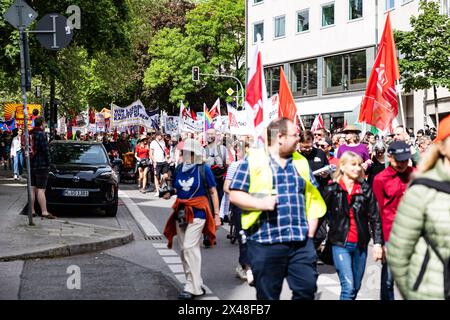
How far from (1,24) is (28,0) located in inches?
63.9

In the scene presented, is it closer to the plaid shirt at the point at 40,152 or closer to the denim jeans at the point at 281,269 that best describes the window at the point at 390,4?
the plaid shirt at the point at 40,152

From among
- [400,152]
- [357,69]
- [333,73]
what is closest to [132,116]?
[357,69]

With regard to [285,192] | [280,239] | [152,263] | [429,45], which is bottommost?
[152,263]

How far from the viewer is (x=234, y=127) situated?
20.8 metres

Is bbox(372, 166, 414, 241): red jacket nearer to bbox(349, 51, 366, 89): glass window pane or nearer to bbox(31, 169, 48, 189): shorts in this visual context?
bbox(31, 169, 48, 189): shorts

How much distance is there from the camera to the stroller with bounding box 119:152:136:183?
27.1 metres

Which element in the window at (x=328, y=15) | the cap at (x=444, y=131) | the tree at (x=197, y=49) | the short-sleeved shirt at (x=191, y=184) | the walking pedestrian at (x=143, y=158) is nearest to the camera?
the cap at (x=444, y=131)

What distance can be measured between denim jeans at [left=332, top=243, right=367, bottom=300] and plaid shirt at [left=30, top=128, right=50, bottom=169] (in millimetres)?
8880

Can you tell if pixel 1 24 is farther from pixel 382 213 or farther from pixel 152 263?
pixel 382 213

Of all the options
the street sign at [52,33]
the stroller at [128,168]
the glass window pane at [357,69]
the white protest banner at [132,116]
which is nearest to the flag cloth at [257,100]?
the street sign at [52,33]

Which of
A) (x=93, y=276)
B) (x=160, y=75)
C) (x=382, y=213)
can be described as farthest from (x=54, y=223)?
(x=160, y=75)

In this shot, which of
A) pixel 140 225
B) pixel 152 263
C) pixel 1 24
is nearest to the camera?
pixel 152 263

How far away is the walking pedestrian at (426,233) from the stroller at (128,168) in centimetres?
2378

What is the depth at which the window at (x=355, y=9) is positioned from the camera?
139ft
